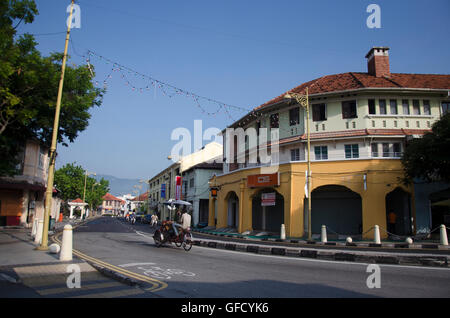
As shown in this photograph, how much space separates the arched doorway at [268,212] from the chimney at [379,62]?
13161 mm

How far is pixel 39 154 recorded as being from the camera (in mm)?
29578

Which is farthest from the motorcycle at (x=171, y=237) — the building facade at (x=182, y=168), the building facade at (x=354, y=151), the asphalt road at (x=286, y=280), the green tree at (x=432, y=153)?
the building facade at (x=182, y=168)

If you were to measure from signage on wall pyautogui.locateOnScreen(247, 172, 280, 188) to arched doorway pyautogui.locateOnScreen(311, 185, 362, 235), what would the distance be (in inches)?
124

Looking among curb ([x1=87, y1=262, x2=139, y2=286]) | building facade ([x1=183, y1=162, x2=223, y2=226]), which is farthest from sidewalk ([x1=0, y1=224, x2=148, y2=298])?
building facade ([x1=183, y1=162, x2=223, y2=226])

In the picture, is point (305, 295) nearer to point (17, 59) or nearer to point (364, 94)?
point (17, 59)

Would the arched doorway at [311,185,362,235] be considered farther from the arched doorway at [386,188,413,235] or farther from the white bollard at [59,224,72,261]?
the white bollard at [59,224,72,261]

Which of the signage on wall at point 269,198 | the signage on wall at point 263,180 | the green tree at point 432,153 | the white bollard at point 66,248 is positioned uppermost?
the green tree at point 432,153

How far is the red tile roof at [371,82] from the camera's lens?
2412 cm

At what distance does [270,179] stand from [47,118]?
15.9 metres

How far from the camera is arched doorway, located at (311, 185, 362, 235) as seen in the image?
23578 mm

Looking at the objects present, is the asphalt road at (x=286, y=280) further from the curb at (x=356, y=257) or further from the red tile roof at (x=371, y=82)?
the red tile roof at (x=371, y=82)

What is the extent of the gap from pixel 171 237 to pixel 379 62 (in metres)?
22.9
